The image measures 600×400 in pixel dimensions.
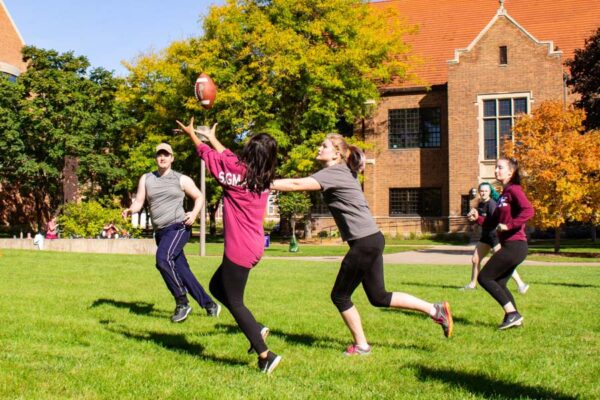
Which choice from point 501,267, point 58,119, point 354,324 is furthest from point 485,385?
point 58,119

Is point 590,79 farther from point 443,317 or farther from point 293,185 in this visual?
point 293,185

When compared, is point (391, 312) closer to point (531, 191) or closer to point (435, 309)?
point (435, 309)

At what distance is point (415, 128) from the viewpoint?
3919 centimetres

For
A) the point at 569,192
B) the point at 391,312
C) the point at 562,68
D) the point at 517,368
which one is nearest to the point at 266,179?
the point at 517,368

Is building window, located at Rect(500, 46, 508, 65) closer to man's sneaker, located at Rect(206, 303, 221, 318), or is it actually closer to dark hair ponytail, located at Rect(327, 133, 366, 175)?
man's sneaker, located at Rect(206, 303, 221, 318)

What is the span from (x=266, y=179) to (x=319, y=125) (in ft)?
95.5

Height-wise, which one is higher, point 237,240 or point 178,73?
point 178,73

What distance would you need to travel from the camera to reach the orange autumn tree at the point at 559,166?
23328 mm

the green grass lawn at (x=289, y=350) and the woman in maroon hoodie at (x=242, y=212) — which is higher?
the woman in maroon hoodie at (x=242, y=212)

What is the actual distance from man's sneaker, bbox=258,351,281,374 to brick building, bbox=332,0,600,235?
107 ft

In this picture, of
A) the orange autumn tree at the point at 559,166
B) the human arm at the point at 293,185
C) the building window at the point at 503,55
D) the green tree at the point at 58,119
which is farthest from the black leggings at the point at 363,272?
the building window at the point at 503,55

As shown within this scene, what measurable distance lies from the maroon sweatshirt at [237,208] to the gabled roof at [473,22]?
1353 inches

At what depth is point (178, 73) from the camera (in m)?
33.9

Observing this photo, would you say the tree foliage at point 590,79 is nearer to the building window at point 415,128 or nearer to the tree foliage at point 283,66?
the tree foliage at point 283,66
